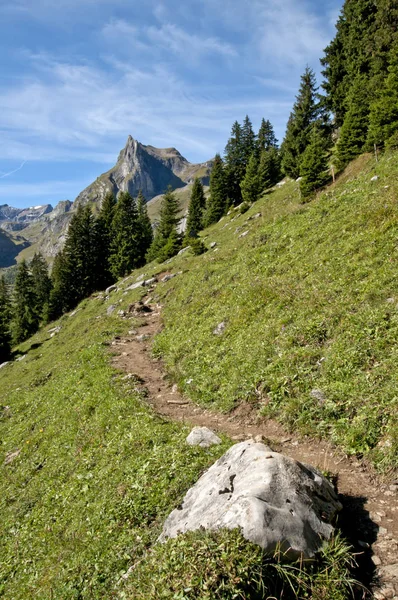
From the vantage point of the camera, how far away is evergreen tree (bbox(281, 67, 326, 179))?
48219mm

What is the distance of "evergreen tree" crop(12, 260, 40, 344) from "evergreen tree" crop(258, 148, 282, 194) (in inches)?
1969

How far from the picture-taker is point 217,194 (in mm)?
63000

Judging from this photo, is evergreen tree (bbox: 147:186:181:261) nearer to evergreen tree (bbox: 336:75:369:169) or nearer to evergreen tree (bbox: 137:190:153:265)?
evergreen tree (bbox: 137:190:153:265)

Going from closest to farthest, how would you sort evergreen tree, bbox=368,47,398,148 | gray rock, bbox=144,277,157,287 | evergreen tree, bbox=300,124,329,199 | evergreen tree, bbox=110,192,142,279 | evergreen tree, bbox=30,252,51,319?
evergreen tree, bbox=368,47,398,148 → evergreen tree, bbox=300,124,329,199 → gray rock, bbox=144,277,157,287 → evergreen tree, bbox=110,192,142,279 → evergreen tree, bbox=30,252,51,319

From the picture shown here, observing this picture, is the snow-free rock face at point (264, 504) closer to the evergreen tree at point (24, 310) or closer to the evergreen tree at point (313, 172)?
the evergreen tree at point (313, 172)

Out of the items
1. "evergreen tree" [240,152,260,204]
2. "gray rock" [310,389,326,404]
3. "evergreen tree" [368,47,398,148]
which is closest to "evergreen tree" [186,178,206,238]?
"evergreen tree" [240,152,260,204]

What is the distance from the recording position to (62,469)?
36.4 ft

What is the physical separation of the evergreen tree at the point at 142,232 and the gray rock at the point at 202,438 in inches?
2140

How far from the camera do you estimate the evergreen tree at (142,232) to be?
63.0 metres

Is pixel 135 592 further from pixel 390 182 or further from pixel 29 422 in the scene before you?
pixel 390 182

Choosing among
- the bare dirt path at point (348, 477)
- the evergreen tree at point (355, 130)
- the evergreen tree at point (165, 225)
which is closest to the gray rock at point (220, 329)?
the bare dirt path at point (348, 477)

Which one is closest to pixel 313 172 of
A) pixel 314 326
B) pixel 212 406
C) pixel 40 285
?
pixel 314 326

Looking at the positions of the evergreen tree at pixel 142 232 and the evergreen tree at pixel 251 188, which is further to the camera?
the evergreen tree at pixel 142 232

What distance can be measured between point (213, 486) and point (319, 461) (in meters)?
2.96
